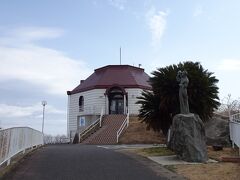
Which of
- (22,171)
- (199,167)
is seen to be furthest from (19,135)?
(199,167)

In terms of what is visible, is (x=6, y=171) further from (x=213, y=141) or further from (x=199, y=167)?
(x=213, y=141)

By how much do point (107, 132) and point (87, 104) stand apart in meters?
14.3

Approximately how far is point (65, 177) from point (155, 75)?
11.3 metres

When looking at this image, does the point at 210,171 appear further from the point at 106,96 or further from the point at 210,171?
the point at 106,96

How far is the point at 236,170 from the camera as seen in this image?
38.8ft

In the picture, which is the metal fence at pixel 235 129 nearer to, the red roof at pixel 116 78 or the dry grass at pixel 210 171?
the dry grass at pixel 210 171

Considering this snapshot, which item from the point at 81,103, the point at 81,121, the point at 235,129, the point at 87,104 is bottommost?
the point at 235,129

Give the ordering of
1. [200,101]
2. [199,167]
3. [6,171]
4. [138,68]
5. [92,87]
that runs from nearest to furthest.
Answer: [6,171], [199,167], [200,101], [92,87], [138,68]

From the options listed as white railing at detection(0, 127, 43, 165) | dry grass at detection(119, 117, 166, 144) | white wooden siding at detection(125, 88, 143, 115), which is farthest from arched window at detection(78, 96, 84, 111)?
white railing at detection(0, 127, 43, 165)

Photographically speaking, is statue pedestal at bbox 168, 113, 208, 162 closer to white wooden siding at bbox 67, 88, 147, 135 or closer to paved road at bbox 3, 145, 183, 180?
paved road at bbox 3, 145, 183, 180

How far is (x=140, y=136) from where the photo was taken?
35.2 m

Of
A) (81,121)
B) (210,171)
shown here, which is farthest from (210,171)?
(81,121)

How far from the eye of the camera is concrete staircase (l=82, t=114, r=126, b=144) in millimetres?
35812

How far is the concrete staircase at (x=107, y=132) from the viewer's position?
117 feet
